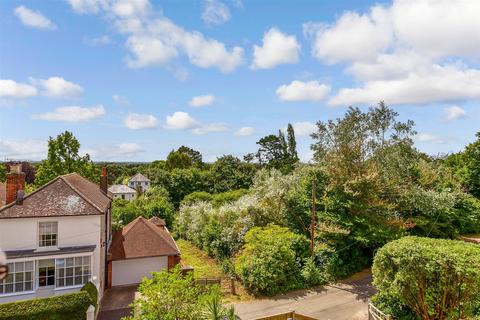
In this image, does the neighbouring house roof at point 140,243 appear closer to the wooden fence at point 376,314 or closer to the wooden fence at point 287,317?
the wooden fence at point 287,317

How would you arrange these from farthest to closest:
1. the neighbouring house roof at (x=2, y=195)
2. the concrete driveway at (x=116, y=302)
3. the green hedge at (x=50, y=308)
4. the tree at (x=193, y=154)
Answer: the tree at (x=193, y=154) → the neighbouring house roof at (x=2, y=195) → the concrete driveway at (x=116, y=302) → the green hedge at (x=50, y=308)

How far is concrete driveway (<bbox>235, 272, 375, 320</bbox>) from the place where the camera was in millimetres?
16844

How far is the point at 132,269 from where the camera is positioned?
2092 cm

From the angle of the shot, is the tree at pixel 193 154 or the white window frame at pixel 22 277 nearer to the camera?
the white window frame at pixel 22 277

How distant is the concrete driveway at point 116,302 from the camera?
655 inches

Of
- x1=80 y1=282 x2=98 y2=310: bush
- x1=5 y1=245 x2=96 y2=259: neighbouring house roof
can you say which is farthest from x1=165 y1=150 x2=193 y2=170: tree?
x1=80 y1=282 x2=98 y2=310: bush

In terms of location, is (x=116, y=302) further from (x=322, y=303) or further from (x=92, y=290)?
(x=322, y=303)

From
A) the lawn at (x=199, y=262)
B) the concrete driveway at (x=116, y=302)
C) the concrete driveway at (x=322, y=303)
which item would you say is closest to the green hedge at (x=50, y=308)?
the concrete driveway at (x=116, y=302)

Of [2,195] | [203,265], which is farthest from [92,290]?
[2,195]

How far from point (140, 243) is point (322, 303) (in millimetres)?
11872

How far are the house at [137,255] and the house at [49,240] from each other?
2840 mm

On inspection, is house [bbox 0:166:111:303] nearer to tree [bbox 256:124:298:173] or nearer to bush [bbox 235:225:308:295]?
bush [bbox 235:225:308:295]

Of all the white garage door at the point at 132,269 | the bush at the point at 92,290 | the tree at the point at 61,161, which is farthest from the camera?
the tree at the point at 61,161

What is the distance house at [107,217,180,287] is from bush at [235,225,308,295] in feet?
15.7
